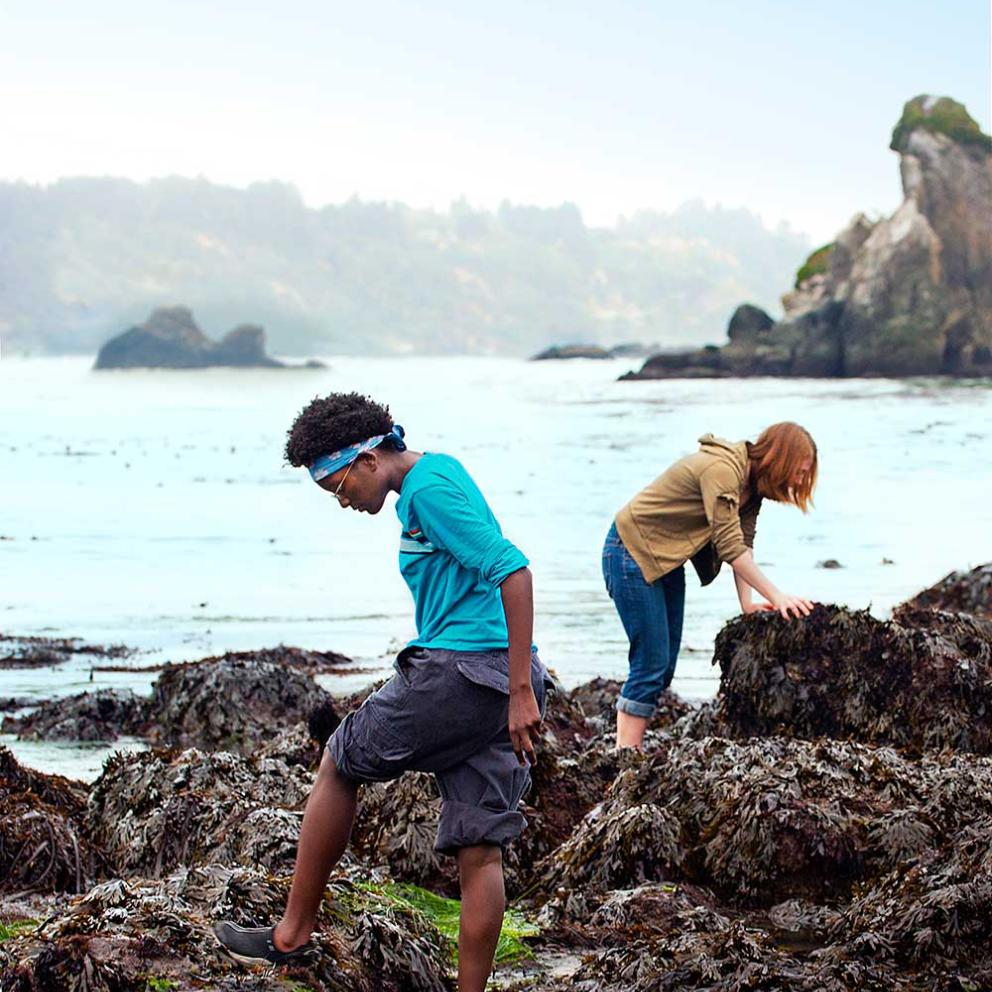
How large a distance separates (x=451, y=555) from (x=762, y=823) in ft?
7.14

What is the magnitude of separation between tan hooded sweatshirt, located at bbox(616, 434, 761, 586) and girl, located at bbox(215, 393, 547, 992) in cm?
332

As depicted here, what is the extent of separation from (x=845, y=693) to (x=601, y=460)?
29829 millimetres

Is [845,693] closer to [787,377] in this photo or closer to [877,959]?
[877,959]

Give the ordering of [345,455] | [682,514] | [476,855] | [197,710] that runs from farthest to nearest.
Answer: [197,710]
[682,514]
[345,455]
[476,855]

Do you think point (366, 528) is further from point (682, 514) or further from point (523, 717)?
point (523, 717)

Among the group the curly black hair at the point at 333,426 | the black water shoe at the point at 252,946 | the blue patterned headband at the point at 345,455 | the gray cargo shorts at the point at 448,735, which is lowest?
the black water shoe at the point at 252,946

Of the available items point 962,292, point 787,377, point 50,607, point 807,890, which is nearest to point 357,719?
point 807,890

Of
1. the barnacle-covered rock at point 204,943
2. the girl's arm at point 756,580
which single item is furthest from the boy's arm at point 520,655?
the girl's arm at point 756,580

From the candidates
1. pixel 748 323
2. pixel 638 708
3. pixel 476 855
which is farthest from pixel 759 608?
pixel 748 323

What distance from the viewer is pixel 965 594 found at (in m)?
11.9

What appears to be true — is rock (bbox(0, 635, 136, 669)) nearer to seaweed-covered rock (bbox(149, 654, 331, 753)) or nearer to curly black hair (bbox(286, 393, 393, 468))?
seaweed-covered rock (bbox(149, 654, 331, 753))

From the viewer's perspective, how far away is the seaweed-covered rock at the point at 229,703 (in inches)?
358

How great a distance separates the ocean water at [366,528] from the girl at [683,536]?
2166 millimetres

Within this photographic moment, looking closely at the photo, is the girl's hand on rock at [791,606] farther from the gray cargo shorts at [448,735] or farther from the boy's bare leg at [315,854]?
the boy's bare leg at [315,854]
